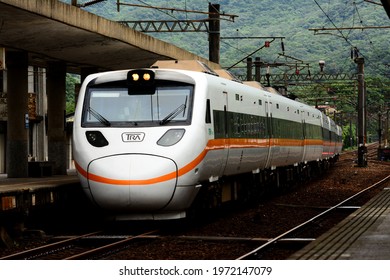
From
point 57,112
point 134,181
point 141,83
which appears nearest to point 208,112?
point 141,83

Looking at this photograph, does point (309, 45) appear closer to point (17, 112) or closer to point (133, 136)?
point (17, 112)

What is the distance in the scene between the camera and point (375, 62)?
14325 cm

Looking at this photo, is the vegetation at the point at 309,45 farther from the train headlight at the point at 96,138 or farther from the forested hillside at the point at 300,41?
the train headlight at the point at 96,138

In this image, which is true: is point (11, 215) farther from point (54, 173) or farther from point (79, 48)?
point (54, 173)

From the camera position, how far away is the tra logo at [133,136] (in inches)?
634

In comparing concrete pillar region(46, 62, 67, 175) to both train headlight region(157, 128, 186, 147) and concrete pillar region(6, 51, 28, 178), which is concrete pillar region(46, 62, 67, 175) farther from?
train headlight region(157, 128, 186, 147)

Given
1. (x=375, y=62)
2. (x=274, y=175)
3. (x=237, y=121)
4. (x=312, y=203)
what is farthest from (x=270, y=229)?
(x=375, y=62)

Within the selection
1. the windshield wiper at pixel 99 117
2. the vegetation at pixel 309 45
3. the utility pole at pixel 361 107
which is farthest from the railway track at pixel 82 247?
the vegetation at pixel 309 45

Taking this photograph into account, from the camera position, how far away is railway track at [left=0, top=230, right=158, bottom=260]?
1351 cm

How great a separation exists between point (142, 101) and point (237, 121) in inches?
164

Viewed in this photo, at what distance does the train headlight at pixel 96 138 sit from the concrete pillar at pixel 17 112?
1254 centimetres

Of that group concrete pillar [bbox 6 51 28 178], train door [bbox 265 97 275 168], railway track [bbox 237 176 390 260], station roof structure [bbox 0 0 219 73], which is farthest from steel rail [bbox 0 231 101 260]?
concrete pillar [bbox 6 51 28 178]

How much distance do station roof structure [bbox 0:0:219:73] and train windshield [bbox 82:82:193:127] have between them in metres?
3.79

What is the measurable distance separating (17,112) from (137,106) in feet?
42.9
